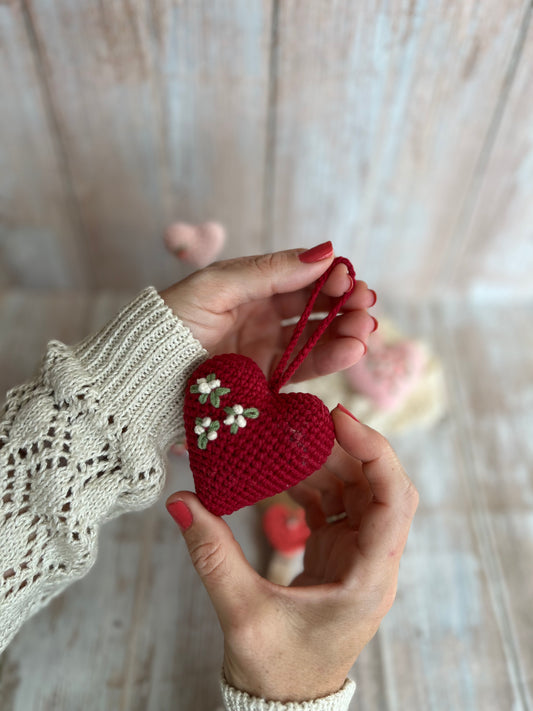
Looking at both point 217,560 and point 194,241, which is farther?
point 194,241

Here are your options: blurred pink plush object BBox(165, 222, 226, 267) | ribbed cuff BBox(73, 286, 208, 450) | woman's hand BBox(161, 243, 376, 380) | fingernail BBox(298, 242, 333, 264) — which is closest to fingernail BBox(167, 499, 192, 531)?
ribbed cuff BBox(73, 286, 208, 450)

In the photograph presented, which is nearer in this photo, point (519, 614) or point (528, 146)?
point (519, 614)

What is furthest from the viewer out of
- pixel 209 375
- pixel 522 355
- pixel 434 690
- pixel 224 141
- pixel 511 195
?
pixel 522 355

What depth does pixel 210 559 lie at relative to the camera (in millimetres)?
652

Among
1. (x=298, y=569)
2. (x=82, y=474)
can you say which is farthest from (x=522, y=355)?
(x=82, y=474)

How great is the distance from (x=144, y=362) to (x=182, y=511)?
186mm

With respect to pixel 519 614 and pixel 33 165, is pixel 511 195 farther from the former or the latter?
pixel 33 165

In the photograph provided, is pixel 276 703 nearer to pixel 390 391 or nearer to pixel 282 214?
pixel 390 391

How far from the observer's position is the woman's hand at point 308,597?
652 millimetres

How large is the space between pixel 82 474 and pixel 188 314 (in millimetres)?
235

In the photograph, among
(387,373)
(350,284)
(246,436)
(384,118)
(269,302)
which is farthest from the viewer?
(387,373)

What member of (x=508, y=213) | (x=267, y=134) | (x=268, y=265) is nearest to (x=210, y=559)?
(x=268, y=265)

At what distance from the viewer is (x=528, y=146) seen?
1051mm

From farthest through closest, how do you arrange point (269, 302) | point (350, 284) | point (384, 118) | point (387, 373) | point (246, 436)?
point (387, 373), point (384, 118), point (269, 302), point (350, 284), point (246, 436)
